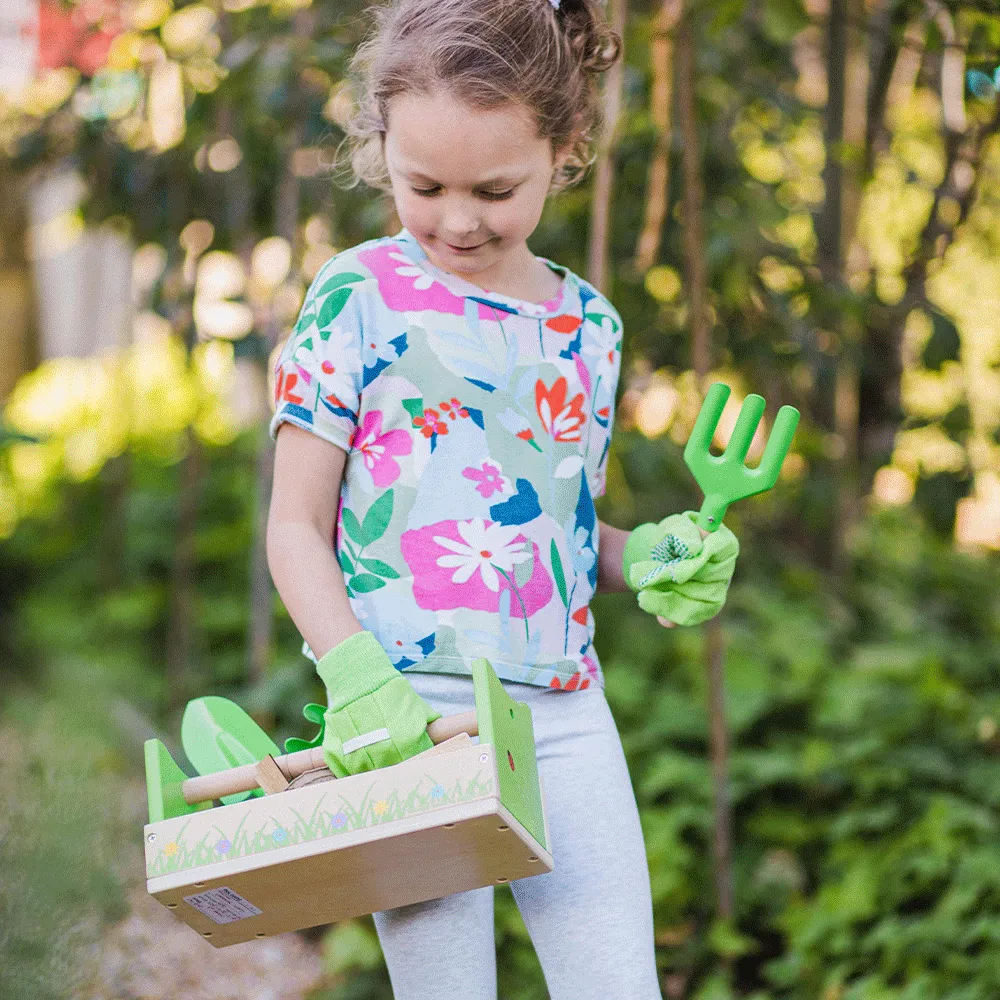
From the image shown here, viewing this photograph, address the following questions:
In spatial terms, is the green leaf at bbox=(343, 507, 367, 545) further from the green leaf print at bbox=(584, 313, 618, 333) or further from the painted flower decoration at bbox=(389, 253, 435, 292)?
the green leaf print at bbox=(584, 313, 618, 333)

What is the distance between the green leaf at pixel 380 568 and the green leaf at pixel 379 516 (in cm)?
2

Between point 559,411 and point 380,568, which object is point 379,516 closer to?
point 380,568

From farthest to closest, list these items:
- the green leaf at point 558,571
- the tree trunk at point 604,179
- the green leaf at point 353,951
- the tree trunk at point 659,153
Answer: the green leaf at point 353,951 < the tree trunk at point 659,153 < the tree trunk at point 604,179 < the green leaf at point 558,571

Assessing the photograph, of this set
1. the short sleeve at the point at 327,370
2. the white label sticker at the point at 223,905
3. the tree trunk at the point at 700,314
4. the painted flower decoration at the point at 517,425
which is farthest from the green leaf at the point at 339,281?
the tree trunk at the point at 700,314

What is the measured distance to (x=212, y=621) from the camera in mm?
4918

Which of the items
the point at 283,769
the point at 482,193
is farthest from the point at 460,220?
the point at 283,769

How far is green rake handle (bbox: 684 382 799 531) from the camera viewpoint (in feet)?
4.62

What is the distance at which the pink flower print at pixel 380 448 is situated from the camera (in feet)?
4.61

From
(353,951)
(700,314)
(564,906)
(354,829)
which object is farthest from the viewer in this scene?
(353,951)

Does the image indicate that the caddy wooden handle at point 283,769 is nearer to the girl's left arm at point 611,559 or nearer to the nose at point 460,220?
→ the girl's left arm at point 611,559

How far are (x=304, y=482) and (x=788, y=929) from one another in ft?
6.51

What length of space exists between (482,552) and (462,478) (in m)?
0.08

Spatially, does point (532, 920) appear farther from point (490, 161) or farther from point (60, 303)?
point (60, 303)

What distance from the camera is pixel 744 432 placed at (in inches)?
56.5
